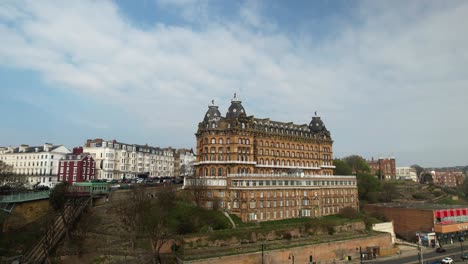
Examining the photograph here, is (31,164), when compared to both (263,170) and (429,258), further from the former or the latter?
(429,258)

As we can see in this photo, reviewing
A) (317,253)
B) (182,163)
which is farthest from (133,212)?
(182,163)

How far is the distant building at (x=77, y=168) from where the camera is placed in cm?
9694

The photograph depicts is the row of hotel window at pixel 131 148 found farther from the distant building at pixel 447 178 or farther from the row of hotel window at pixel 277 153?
the distant building at pixel 447 178

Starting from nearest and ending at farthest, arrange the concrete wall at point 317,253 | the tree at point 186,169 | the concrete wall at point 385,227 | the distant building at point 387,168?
the concrete wall at point 317,253, the concrete wall at point 385,227, the tree at point 186,169, the distant building at point 387,168

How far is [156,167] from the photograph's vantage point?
126062mm

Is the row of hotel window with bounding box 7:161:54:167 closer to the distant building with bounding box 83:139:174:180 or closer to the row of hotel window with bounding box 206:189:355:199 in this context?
the distant building with bounding box 83:139:174:180

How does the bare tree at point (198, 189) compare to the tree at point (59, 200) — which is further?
the bare tree at point (198, 189)

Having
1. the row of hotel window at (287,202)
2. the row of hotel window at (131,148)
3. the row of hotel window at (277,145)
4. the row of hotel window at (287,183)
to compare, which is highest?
the row of hotel window at (131,148)

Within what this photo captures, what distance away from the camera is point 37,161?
10056 centimetres

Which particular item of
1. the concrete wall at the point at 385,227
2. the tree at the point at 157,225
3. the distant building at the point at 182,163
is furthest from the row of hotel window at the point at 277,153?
the distant building at the point at 182,163

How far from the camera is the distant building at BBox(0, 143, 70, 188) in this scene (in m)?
98.6

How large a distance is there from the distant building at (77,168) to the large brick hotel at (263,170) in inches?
1589

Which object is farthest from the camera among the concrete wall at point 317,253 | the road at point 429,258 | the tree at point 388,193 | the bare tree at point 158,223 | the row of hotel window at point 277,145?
the tree at point 388,193

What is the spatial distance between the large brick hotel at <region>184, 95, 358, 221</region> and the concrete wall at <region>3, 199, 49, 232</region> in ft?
80.7
